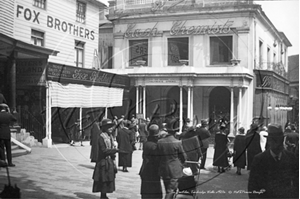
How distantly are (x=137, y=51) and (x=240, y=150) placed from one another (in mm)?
908

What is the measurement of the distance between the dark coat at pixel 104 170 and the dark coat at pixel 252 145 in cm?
93

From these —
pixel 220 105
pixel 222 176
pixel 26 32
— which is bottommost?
pixel 222 176

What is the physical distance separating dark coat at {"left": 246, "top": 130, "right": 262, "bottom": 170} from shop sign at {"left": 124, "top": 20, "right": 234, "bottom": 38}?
599mm

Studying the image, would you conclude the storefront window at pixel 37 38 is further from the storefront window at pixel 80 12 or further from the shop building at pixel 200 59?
the shop building at pixel 200 59

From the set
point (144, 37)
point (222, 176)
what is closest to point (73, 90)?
point (144, 37)

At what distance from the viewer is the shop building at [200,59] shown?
5.24 ft

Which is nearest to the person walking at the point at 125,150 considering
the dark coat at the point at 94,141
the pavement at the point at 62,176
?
the pavement at the point at 62,176

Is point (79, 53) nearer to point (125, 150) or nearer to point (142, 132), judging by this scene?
point (142, 132)

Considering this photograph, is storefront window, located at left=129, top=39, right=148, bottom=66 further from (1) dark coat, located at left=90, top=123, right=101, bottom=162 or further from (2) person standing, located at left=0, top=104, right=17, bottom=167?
(2) person standing, located at left=0, top=104, right=17, bottom=167

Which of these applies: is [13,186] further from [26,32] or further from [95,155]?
[26,32]

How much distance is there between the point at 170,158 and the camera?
7.16 feet

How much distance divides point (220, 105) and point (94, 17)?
0.96 metres

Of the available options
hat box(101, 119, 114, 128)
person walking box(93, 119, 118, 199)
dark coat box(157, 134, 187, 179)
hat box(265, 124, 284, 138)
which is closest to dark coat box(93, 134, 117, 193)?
person walking box(93, 119, 118, 199)

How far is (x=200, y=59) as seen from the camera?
1700mm
